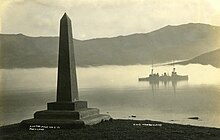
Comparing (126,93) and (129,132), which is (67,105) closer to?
(126,93)

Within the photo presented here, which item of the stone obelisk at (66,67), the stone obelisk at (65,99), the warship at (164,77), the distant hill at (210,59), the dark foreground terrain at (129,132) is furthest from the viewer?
the stone obelisk at (66,67)

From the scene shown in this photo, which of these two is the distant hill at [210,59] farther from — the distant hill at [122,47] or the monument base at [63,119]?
the monument base at [63,119]

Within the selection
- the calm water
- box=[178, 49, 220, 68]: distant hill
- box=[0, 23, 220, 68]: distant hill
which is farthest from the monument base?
box=[178, 49, 220, 68]: distant hill

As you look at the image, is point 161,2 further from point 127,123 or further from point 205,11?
point 127,123

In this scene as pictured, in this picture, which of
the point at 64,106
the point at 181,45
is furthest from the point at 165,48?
the point at 64,106

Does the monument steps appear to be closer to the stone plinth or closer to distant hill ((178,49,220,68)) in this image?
the stone plinth

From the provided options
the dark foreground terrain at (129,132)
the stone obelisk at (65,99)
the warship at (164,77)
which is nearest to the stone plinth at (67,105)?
the stone obelisk at (65,99)
